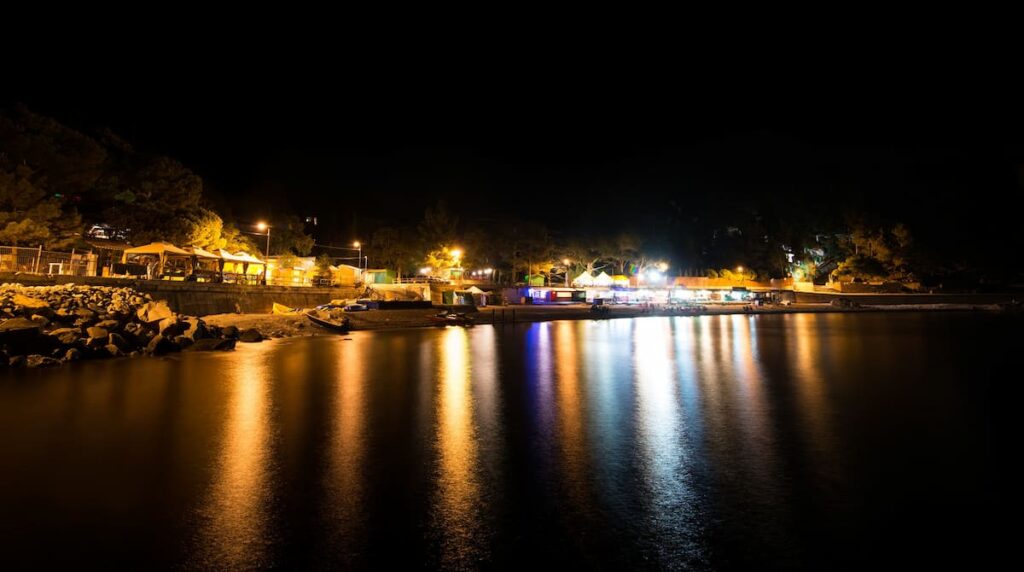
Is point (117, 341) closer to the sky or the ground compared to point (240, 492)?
closer to the sky

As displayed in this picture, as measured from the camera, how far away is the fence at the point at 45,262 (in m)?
20.7

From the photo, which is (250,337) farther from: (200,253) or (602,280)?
(602,280)

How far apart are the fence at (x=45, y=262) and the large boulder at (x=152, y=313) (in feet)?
14.4

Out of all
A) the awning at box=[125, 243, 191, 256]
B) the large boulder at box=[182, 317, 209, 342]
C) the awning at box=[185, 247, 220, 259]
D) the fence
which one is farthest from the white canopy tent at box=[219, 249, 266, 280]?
the large boulder at box=[182, 317, 209, 342]

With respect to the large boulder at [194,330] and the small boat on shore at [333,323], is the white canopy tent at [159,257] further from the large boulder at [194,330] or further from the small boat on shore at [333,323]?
the small boat on shore at [333,323]

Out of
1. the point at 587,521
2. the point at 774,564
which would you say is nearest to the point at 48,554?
the point at 587,521

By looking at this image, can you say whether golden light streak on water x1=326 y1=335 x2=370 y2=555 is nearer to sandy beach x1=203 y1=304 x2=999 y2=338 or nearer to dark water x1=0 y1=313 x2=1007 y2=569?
dark water x1=0 y1=313 x2=1007 y2=569

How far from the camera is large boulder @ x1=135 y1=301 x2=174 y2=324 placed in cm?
2068

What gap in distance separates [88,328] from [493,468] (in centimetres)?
1794

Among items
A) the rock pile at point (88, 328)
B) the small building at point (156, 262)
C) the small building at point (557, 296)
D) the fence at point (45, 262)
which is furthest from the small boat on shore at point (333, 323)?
the small building at point (557, 296)

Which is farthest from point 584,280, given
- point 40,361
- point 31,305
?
point 40,361

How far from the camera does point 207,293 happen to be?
91.3 ft

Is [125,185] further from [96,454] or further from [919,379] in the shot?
[919,379]

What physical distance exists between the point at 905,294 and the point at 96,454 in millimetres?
74007
